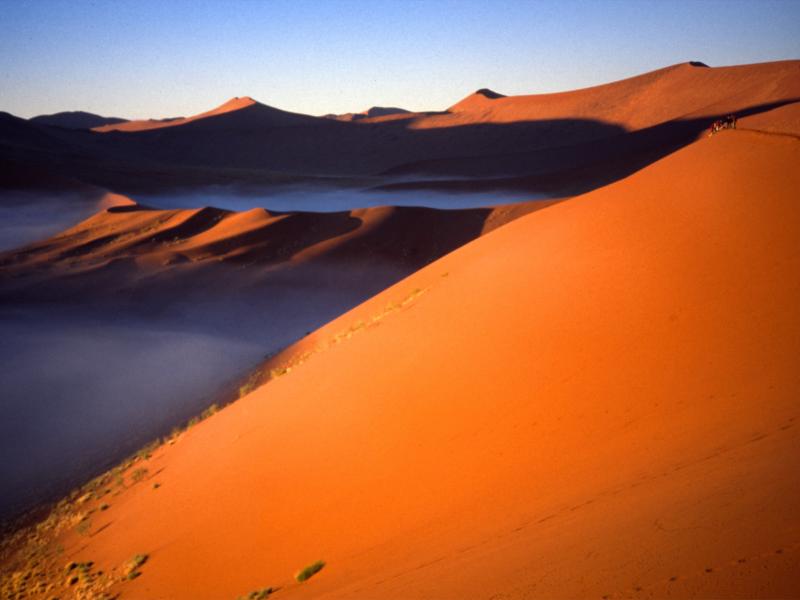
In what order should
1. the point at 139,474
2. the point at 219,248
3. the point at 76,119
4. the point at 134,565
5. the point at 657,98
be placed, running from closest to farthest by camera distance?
1. the point at 134,565
2. the point at 139,474
3. the point at 219,248
4. the point at 657,98
5. the point at 76,119

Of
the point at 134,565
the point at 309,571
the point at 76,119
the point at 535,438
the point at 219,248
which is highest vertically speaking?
the point at 76,119

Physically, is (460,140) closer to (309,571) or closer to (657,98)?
(657,98)

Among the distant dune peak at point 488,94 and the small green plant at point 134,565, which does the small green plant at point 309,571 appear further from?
the distant dune peak at point 488,94

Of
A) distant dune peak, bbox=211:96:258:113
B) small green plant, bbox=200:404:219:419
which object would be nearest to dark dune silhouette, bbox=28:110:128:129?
distant dune peak, bbox=211:96:258:113

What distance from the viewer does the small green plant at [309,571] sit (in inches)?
215

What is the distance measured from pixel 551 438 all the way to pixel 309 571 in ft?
7.54

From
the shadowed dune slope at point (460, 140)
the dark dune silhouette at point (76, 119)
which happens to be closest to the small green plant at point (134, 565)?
the shadowed dune slope at point (460, 140)

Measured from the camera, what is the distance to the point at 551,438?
5.95 m

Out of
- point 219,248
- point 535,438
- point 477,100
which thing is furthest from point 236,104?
point 535,438

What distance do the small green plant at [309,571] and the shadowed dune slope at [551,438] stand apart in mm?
88

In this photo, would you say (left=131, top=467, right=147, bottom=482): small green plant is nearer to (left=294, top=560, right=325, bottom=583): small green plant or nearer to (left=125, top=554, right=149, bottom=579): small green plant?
(left=125, top=554, right=149, bottom=579): small green plant

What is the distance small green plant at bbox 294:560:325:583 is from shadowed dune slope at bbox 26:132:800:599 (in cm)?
9

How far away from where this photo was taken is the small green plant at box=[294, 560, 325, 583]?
5473 millimetres

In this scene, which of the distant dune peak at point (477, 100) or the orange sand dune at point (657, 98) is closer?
the orange sand dune at point (657, 98)
